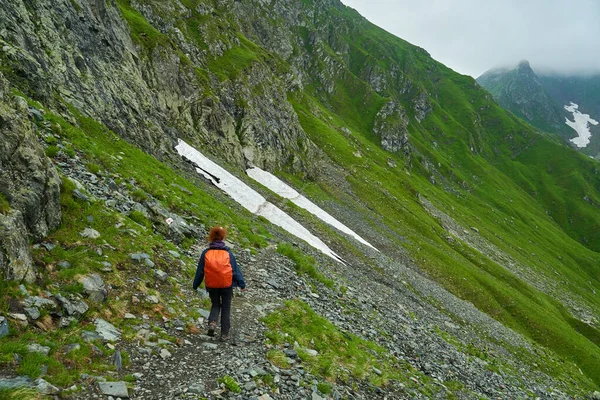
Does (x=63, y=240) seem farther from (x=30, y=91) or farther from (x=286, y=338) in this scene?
(x=30, y=91)

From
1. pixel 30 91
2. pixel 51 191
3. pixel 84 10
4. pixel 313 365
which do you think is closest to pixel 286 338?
pixel 313 365

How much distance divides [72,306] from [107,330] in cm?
120

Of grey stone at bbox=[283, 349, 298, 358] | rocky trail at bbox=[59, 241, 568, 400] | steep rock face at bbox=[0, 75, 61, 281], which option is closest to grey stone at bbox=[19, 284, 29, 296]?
steep rock face at bbox=[0, 75, 61, 281]

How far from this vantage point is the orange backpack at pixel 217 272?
1161 centimetres

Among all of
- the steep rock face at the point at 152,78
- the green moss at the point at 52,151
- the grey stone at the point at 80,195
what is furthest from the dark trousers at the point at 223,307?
the steep rock face at the point at 152,78

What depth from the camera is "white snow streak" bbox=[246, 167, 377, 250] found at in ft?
199

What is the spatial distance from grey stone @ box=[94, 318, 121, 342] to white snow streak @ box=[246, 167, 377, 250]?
4924cm

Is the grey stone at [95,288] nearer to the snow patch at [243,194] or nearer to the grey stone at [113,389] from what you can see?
the grey stone at [113,389]

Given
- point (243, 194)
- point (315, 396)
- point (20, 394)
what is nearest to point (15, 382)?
point (20, 394)

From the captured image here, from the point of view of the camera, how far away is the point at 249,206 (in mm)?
48156

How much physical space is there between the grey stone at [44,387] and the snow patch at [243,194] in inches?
1460

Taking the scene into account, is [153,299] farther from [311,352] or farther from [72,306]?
[311,352]

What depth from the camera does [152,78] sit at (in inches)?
2362

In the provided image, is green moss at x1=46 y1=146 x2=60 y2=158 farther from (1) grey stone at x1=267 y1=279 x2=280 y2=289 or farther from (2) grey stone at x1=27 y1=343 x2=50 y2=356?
(2) grey stone at x1=27 y1=343 x2=50 y2=356
